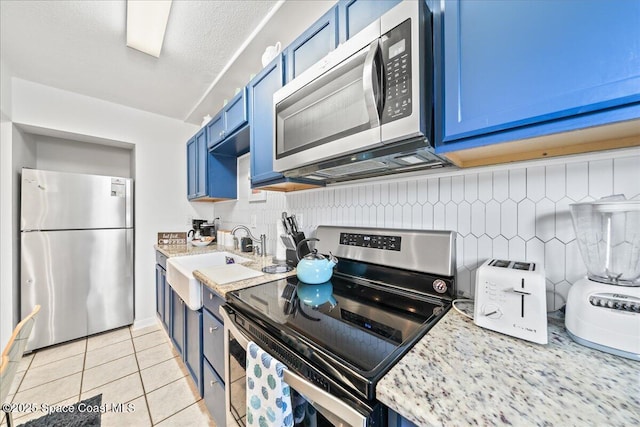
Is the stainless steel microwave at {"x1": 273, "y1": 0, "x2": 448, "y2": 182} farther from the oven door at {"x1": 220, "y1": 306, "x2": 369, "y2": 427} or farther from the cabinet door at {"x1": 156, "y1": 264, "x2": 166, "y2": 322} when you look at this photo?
the cabinet door at {"x1": 156, "y1": 264, "x2": 166, "y2": 322}

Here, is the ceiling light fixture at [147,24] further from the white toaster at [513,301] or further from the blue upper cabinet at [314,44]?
the white toaster at [513,301]

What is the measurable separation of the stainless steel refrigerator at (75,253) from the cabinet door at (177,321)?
1.11 meters

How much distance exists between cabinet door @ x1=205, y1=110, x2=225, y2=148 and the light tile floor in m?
2.01

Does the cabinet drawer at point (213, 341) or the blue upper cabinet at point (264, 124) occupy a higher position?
the blue upper cabinet at point (264, 124)

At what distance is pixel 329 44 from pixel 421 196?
2.76 feet

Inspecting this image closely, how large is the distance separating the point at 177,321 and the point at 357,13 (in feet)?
7.69

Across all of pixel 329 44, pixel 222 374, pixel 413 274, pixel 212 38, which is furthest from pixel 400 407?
pixel 212 38

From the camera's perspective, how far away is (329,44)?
3.57 ft

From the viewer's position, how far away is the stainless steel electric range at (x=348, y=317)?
1.85 ft

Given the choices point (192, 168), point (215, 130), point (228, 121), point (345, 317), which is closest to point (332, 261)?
point (345, 317)

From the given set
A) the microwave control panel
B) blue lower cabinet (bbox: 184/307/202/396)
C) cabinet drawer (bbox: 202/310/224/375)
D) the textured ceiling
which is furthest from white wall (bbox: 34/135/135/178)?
the microwave control panel

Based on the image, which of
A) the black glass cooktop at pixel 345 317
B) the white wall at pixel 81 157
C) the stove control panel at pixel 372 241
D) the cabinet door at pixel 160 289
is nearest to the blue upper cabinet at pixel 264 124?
the stove control panel at pixel 372 241

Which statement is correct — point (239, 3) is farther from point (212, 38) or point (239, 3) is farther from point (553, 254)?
point (553, 254)

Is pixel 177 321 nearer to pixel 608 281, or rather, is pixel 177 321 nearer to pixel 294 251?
pixel 294 251
